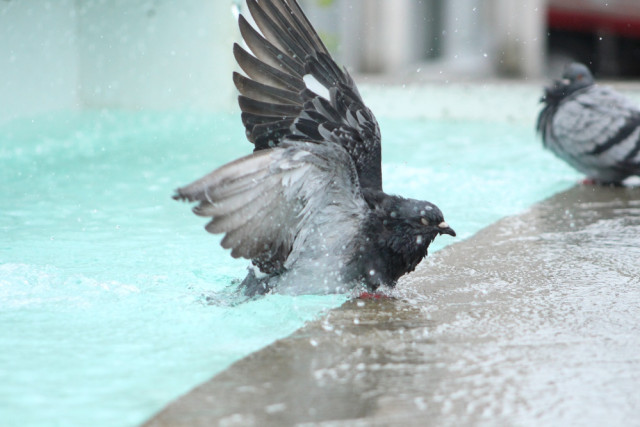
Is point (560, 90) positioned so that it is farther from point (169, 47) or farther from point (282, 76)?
point (169, 47)

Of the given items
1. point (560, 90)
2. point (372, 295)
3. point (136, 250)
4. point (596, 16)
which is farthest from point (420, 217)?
point (596, 16)

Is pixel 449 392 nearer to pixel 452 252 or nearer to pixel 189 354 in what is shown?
pixel 189 354

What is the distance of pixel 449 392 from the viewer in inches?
92.8

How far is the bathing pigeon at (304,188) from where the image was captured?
3.12m

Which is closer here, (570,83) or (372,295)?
(372,295)

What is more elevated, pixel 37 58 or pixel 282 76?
pixel 37 58

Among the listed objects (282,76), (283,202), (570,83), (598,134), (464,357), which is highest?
(570,83)

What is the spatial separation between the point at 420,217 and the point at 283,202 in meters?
0.55

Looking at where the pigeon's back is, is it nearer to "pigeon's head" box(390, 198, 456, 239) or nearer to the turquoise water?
the turquoise water

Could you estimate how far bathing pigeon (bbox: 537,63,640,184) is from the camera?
5.75 m

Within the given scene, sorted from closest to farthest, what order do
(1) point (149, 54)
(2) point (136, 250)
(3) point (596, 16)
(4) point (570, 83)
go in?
(2) point (136, 250) → (4) point (570, 83) → (1) point (149, 54) → (3) point (596, 16)

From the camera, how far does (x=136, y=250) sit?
14.5 ft

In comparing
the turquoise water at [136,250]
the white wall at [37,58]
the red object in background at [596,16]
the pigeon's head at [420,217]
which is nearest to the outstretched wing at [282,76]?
the pigeon's head at [420,217]

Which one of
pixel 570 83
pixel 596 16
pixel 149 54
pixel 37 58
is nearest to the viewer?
pixel 570 83
